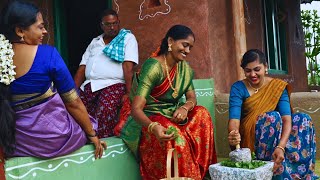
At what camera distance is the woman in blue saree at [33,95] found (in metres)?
2.36

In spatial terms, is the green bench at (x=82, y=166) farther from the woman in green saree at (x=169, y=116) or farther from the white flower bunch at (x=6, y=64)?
the white flower bunch at (x=6, y=64)

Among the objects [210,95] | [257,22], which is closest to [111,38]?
[210,95]

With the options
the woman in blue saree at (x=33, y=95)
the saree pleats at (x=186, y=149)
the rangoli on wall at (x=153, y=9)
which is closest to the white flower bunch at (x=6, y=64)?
the woman in blue saree at (x=33, y=95)

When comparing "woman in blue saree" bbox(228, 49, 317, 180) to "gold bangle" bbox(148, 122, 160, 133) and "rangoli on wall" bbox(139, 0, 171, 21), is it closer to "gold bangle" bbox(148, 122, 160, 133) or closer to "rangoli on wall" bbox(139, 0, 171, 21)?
"gold bangle" bbox(148, 122, 160, 133)

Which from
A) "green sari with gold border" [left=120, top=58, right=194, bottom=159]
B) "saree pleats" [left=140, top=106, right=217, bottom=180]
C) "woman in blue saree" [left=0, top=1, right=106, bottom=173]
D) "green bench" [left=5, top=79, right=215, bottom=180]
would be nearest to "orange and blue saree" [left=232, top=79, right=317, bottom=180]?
"saree pleats" [left=140, top=106, right=217, bottom=180]

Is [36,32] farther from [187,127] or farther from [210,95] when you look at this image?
[210,95]

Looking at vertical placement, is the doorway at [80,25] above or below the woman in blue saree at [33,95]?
above

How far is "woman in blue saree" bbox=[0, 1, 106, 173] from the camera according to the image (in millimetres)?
2359

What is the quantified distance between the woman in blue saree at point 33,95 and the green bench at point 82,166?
67 millimetres

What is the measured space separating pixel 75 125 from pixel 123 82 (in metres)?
1.49

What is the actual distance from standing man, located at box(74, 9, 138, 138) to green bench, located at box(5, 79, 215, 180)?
2.44ft

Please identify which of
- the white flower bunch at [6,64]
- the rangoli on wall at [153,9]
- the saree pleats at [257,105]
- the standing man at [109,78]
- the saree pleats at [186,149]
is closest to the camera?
the white flower bunch at [6,64]

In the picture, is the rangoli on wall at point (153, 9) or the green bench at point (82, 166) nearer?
the green bench at point (82, 166)

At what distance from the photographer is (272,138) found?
325 cm
